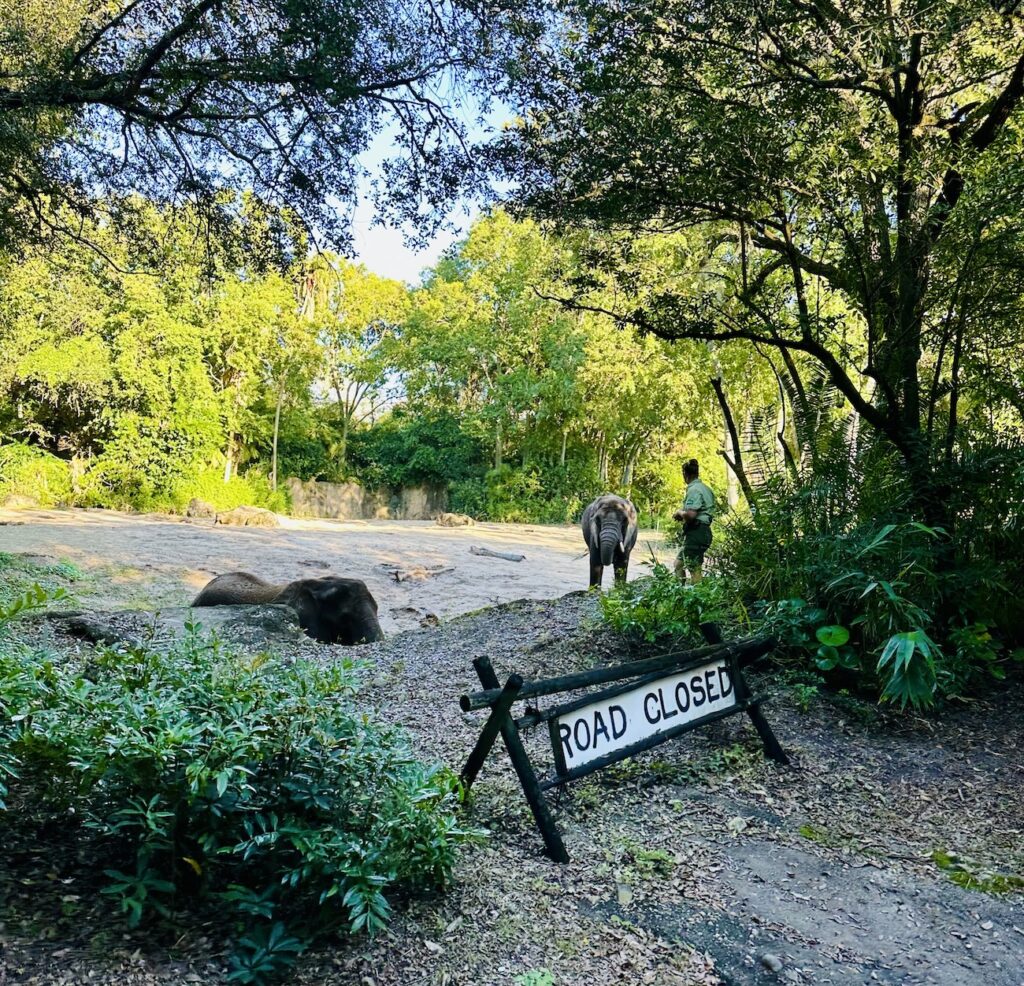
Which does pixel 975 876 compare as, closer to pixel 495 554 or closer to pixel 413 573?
pixel 413 573

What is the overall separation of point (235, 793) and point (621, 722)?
170 cm

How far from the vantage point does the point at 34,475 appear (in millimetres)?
22453

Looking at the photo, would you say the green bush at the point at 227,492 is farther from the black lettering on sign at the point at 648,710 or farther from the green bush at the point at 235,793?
the green bush at the point at 235,793

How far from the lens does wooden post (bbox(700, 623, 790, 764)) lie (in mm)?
3916

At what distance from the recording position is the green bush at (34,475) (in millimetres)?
20938

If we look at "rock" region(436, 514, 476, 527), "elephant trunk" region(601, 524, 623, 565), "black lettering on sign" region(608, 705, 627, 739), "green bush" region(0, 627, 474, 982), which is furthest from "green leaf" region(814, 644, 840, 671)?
"rock" region(436, 514, 476, 527)

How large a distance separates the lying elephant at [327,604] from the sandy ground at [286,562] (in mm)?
1258

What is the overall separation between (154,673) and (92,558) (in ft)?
33.6

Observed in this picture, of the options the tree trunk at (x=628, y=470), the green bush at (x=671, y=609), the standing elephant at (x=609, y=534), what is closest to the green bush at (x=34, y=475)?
the standing elephant at (x=609, y=534)

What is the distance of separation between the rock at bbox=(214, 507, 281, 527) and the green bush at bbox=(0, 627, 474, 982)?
17.9m

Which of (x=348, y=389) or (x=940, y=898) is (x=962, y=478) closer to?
(x=940, y=898)

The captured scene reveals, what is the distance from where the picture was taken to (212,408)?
25766 millimetres

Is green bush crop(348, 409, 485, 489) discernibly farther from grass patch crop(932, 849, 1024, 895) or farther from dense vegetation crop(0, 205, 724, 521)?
grass patch crop(932, 849, 1024, 895)

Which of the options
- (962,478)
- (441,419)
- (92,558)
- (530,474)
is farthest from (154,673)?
(441,419)
